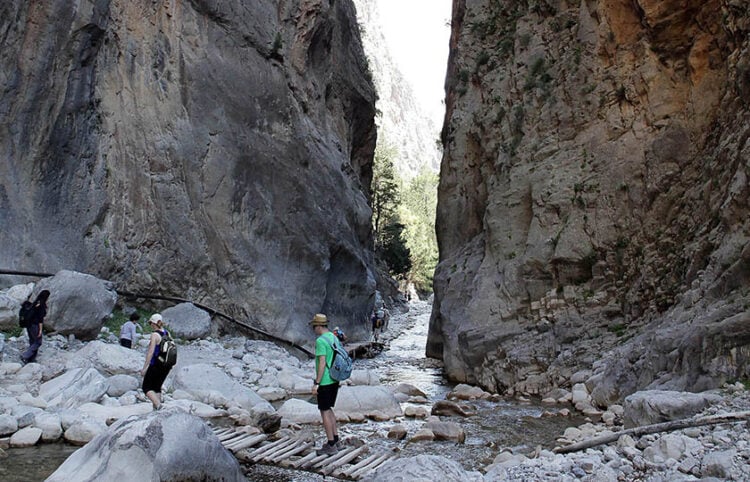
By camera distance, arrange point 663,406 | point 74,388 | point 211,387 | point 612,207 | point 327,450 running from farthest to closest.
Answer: point 612,207
point 211,387
point 74,388
point 327,450
point 663,406

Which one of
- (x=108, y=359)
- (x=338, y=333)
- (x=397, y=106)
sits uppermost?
(x=397, y=106)

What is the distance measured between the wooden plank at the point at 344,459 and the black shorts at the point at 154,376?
2.84 meters

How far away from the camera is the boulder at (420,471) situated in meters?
4.69

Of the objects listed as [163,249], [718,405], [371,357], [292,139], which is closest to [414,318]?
[371,357]

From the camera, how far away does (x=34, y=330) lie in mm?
10695

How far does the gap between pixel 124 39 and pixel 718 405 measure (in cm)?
1787

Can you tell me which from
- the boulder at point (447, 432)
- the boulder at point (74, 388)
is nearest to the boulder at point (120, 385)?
the boulder at point (74, 388)

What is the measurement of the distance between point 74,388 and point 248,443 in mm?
3323

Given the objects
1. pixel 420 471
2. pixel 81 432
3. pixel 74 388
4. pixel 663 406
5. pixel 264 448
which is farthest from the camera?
pixel 74 388

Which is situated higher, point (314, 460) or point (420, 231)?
point (420, 231)

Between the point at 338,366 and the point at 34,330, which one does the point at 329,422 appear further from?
the point at 34,330

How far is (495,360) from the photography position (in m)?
15.3

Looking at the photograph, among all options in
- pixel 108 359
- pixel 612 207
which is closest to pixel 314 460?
pixel 108 359

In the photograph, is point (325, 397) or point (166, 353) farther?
point (166, 353)
